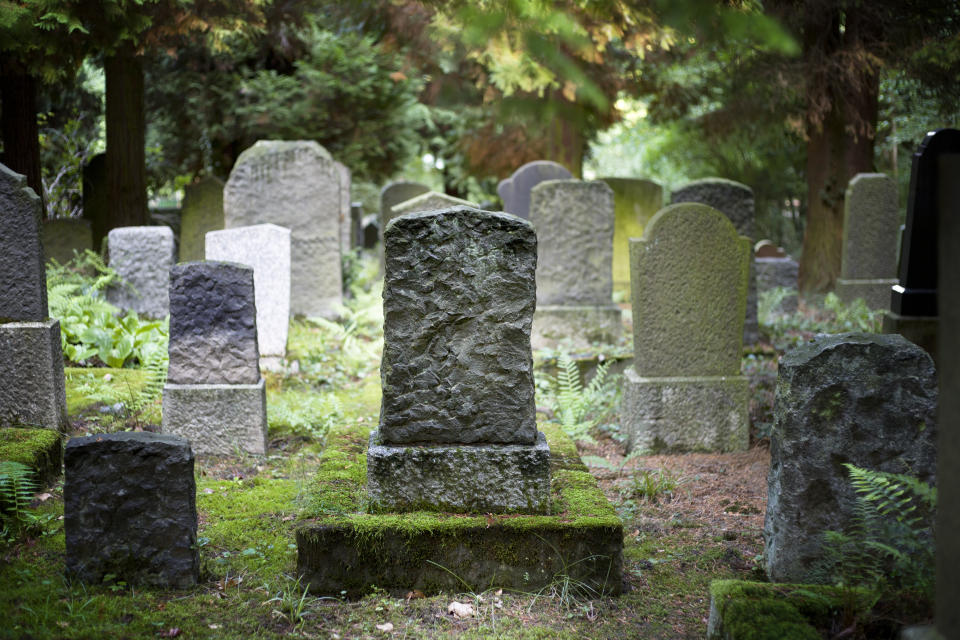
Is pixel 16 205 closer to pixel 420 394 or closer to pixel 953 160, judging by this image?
pixel 420 394

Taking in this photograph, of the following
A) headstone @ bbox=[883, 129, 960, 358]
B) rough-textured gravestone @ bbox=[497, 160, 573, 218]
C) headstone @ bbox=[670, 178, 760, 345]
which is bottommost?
headstone @ bbox=[883, 129, 960, 358]

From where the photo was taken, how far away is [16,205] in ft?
17.9

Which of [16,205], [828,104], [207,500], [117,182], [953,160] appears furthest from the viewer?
[828,104]

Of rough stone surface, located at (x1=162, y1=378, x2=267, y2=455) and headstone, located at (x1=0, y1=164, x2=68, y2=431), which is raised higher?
headstone, located at (x1=0, y1=164, x2=68, y2=431)

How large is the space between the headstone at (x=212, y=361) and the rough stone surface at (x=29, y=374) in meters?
0.75

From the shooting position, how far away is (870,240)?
11984 mm

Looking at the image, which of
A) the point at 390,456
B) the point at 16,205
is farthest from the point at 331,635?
the point at 16,205

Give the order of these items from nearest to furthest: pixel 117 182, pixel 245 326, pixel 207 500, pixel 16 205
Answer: pixel 207 500, pixel 16 205, pixel 245 326, pixel 117 182

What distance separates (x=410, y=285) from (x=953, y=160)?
8.09 feet

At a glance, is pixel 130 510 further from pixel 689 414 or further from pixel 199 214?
pixel 199 214

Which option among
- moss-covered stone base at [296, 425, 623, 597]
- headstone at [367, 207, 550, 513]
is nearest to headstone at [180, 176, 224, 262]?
headstone at [367, 207, 550, 513]

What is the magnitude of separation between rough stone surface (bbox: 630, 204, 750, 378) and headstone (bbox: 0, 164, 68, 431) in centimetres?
426

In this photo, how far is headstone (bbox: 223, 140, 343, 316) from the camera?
10.3 meters

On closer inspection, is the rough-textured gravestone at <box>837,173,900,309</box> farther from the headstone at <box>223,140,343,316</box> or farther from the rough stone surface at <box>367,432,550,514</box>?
the rough stone surface at <box>367,432,550,514</box>
